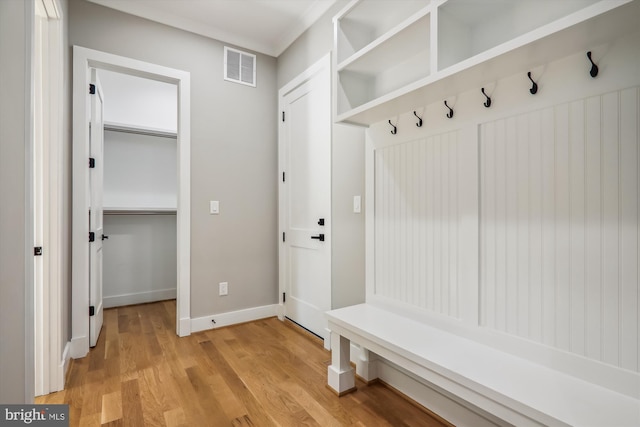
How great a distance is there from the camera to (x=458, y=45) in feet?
4.55

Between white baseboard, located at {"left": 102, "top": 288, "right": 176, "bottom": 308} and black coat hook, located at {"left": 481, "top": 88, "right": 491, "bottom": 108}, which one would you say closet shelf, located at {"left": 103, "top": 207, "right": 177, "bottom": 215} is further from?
black coat hook, located at {"left": 481, "top": 88, "right": 491, "bottom": 108}

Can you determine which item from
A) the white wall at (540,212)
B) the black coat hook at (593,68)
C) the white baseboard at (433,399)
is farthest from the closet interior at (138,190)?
the black coat hook at (593,68)

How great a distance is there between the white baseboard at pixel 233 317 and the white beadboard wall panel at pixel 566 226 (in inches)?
88.5

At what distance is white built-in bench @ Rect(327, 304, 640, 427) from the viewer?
3.13ft

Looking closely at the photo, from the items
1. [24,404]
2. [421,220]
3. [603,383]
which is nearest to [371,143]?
[421,220]

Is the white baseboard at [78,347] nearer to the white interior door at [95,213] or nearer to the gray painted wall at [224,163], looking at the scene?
the white interior door at [95,213]

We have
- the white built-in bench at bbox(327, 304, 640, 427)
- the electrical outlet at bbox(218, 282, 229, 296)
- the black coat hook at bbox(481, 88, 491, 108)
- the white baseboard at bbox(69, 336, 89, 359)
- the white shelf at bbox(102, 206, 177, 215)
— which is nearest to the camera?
the white built-in bench at bbox(327, 304, 640, 427)

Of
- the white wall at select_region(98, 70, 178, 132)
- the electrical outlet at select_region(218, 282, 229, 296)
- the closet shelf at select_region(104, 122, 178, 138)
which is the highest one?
the white wall at select_region(98, 70, 178, 132)

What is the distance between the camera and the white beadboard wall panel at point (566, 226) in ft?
3.38

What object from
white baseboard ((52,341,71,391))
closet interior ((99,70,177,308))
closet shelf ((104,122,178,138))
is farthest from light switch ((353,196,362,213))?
closet shelf ((104,122,178,138))

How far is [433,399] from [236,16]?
3.14 metres

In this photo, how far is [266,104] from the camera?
10.6 feet

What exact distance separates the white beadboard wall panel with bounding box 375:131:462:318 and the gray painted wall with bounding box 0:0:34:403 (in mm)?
1655

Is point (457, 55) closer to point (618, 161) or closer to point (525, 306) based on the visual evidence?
point (618, 161)
